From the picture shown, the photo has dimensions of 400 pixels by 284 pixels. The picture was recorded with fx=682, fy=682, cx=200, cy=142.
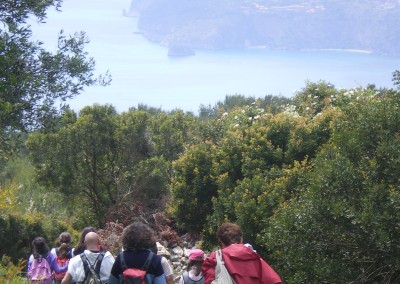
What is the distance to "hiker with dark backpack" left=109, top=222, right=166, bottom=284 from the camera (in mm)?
5672

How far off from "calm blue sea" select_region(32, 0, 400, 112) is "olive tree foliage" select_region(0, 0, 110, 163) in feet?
304

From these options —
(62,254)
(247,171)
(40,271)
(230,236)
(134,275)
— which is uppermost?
(230,236)

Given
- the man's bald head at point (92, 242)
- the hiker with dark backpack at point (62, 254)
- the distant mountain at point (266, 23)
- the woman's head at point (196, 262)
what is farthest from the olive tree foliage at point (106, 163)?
the distant mountain at point (266, 23)

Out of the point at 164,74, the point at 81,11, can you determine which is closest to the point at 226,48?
the point at 164,74

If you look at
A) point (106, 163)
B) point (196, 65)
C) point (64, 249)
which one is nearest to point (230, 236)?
point (64, 249)

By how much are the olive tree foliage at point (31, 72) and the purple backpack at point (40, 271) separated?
146cm

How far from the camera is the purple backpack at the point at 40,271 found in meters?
8.73

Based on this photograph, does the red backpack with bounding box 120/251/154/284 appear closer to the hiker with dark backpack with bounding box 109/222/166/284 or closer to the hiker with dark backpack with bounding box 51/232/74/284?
the hiker with dark backpack with bounding box 109/222/166/284

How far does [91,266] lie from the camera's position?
632 centimetres

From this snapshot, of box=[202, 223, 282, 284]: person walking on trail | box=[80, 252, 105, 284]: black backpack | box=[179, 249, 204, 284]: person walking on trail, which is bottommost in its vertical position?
box=[179, 249, 204, 284]: person walking on trail

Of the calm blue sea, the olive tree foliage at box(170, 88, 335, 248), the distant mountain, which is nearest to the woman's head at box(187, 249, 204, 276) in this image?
the olive tree foliage at box(170, 88, 335, 248)

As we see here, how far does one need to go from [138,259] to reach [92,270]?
31.9 inches

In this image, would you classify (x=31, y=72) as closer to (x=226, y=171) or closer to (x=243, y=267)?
(x=243, y=267)

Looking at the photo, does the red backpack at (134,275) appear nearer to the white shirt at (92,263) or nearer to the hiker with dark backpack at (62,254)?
the white shirt at (92,263)
